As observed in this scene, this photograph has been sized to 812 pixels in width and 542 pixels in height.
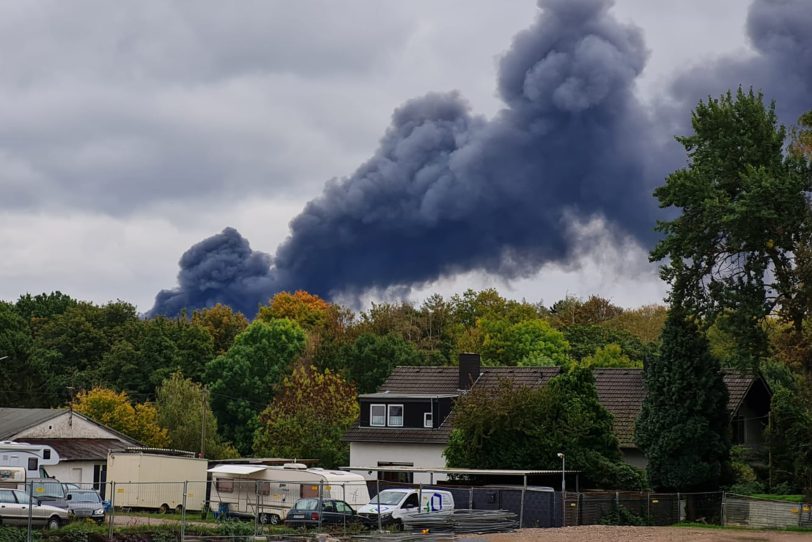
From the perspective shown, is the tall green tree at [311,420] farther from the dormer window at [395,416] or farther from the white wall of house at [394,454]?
the dormer window at [395,416]

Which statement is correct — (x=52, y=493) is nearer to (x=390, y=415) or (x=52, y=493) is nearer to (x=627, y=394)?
(x=390, y=415)

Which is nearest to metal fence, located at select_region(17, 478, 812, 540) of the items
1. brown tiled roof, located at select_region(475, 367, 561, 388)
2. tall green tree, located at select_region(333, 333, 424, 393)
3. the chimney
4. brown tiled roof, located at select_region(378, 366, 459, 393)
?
brown tiled roof, located at select_region(475, 367, 561, 388)

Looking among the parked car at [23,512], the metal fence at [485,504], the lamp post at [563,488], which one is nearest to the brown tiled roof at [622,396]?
the lamp post at [563,488]

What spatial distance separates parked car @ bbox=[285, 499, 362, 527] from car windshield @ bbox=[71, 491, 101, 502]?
7449 millimetres

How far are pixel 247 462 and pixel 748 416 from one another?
2725cm

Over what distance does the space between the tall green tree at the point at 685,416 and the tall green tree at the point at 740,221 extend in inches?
66.5

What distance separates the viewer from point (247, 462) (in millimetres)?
56438

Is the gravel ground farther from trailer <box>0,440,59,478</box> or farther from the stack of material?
trailer <box>0,440,59,478</box>

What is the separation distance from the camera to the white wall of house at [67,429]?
220 feet

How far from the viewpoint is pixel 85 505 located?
1767 inches

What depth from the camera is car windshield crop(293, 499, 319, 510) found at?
147 ft

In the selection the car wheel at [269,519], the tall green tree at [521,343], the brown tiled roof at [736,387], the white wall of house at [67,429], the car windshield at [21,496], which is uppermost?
the tall green tree at [521,343]

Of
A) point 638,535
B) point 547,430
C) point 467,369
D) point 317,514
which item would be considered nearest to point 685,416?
point 547,430

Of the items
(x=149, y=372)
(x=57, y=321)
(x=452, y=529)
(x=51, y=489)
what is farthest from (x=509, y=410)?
(x=57, y=321)
